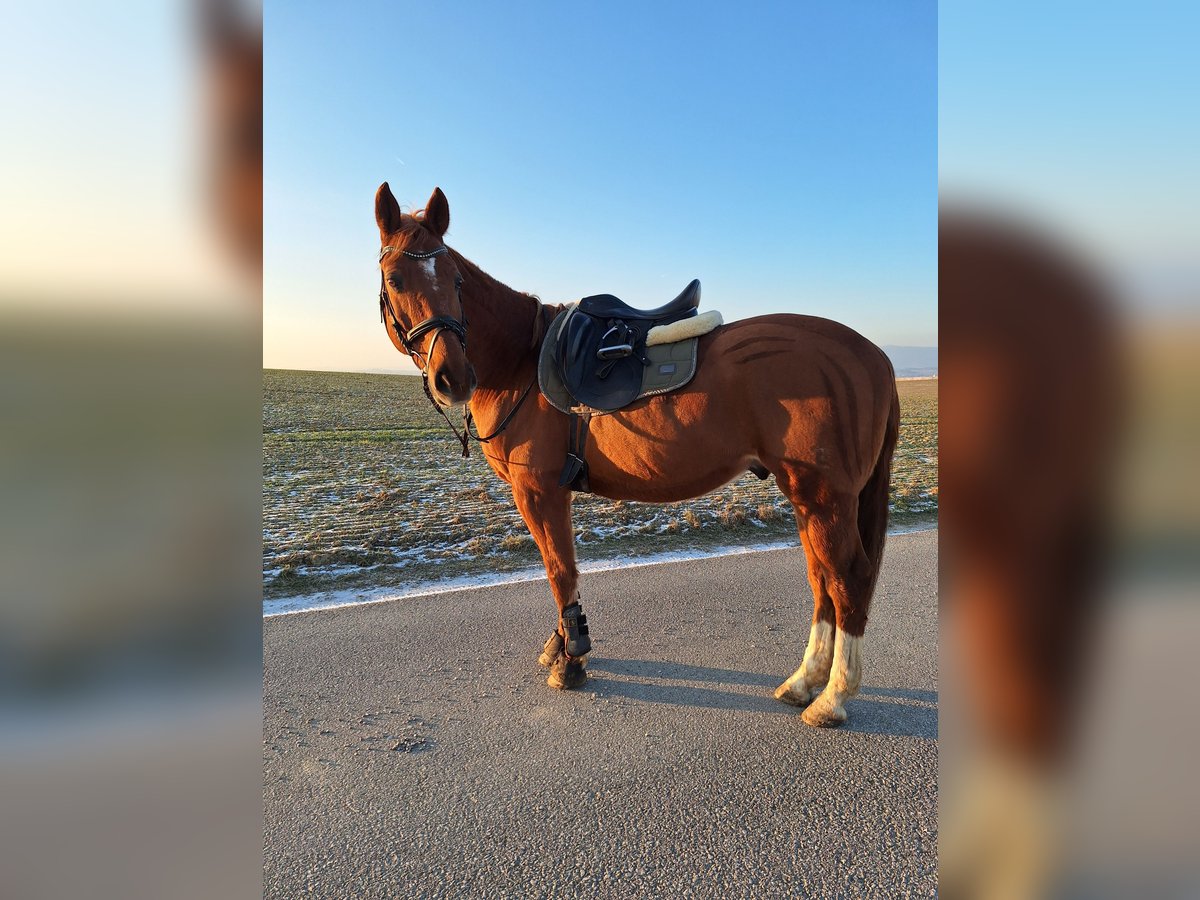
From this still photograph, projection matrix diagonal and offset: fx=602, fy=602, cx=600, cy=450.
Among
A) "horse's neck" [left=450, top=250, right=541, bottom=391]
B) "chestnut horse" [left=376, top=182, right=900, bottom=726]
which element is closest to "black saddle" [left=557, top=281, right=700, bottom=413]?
"chestnut horse" [left=376, top=182, right=900, bottom=726]

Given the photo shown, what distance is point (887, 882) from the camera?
1.88 metres

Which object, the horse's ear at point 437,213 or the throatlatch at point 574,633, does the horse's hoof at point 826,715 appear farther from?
the horse's ear at point 437,213

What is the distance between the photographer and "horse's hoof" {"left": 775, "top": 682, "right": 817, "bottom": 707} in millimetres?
2965

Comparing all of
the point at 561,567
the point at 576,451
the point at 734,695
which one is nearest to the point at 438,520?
the point at 561,567

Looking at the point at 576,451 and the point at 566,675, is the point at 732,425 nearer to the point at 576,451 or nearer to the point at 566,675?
the point at 576,451

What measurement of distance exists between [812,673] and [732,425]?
52.6 inches

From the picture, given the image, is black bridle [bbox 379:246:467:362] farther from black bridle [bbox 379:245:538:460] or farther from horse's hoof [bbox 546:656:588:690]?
horse's hoof [bbox 546:656:588:690]

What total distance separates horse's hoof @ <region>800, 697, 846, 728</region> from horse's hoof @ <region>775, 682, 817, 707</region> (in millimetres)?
167

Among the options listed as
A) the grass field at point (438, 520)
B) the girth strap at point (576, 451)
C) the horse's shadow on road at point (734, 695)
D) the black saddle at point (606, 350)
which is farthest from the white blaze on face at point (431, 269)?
the horse's shadow on road at point (734, 695)

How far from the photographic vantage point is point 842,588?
106 inches
